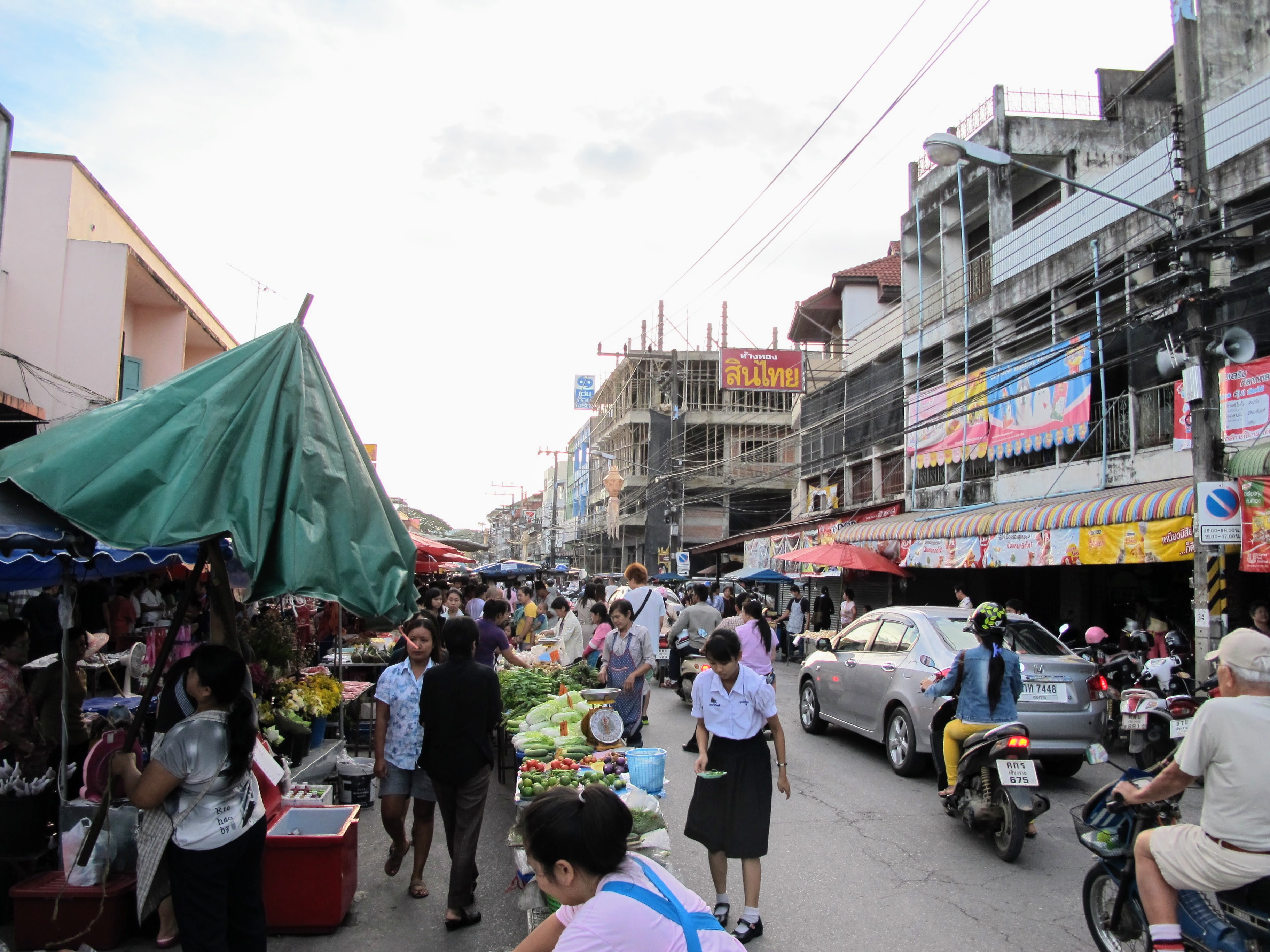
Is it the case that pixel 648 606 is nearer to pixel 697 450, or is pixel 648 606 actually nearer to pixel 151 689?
pixel 151 689

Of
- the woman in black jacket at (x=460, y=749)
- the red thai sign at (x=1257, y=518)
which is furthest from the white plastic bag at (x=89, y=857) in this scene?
the red thai sign at (x=1257, y=518)

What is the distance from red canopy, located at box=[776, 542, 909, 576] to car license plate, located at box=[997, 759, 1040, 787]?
13.1 meters

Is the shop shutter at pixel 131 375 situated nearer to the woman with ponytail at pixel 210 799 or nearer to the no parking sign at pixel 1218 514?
the woman with ponytail at pixel 210 799

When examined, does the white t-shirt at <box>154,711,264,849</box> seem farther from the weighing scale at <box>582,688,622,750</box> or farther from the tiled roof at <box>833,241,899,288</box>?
the tiled roof at <box>833,241,899,288</box>

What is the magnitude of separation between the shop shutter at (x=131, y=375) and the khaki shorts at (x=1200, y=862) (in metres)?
16.2

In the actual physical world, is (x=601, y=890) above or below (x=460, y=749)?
above

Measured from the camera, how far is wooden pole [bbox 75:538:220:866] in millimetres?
4191

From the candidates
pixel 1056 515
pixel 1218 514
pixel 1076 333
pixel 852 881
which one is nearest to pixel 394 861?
pixel 852 881

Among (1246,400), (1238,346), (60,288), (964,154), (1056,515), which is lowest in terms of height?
(1056,515)

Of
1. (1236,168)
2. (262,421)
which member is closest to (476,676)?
(262,421)

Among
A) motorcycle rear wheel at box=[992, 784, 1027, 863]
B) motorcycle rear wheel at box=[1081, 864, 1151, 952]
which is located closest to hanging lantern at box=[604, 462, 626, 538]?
motorcycle rear wheel at box=[992, 784, 1027, 863]

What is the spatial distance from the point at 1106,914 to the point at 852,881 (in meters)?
1.81

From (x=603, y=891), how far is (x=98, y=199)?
52.9 feet

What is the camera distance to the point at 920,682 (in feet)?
29.6
